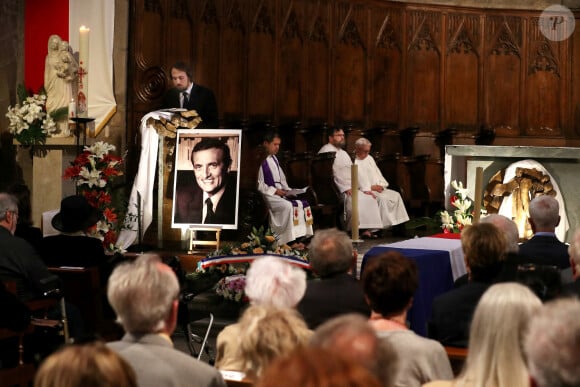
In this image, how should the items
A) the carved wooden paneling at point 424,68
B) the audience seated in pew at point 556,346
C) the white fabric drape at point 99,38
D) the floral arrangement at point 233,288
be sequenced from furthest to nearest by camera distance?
the carved wooden paneling at point 424,68 < the white fabric drape at point 99,38 < the floral arrangement at point 233,288 < the audience seated in pew at point 556,346

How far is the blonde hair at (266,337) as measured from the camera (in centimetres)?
291

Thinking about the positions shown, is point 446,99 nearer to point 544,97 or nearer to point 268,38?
point 544,97

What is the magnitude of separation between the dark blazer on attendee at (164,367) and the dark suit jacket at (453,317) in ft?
5.01

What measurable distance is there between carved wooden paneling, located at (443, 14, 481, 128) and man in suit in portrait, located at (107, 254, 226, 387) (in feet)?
41.9

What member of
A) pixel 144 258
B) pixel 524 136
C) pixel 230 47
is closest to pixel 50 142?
pixel 230 47

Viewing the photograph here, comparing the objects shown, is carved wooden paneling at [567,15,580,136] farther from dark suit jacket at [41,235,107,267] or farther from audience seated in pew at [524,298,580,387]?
audience seated in pew at [524,298,580,387]

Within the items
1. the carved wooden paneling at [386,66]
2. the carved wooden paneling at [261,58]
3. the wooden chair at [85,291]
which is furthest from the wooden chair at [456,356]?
the carved wooden paneling at [386,66]

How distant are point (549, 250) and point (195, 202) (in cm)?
442

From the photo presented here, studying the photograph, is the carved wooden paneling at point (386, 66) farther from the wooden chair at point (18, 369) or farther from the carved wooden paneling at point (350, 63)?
the wooden chair at point (18, 369)

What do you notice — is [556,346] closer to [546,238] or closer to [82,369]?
[82,369]

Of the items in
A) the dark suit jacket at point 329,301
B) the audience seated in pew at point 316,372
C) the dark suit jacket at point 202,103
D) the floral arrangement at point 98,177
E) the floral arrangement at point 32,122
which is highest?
the dark suit jacket at point 202,103

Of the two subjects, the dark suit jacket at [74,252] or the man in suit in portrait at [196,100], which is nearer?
the dark suit jacket at [74,252]

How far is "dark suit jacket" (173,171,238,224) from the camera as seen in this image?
9391mm

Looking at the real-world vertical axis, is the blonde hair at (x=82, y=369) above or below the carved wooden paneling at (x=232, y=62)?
below
